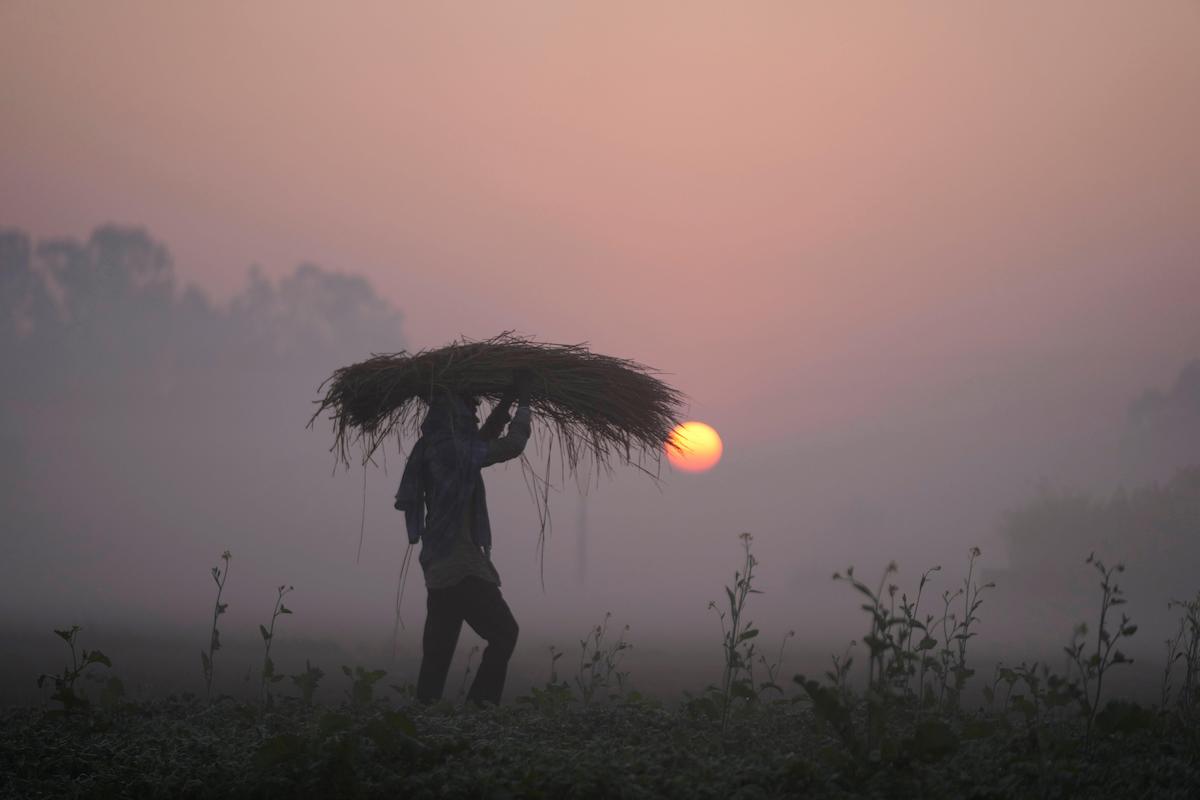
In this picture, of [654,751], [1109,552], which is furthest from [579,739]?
[1109,552]

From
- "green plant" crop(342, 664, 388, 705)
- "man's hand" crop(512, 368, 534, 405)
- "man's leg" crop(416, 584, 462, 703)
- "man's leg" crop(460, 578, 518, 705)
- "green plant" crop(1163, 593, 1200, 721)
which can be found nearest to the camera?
"green plant" crop(1163, 593, 1200, 721)

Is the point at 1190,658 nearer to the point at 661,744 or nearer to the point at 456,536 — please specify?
the point at 661,744

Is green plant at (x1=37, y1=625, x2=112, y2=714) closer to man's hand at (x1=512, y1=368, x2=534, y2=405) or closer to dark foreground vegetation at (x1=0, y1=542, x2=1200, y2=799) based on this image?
dark foreground vegetation at (x1=0, y1=542, x2=1200, y2=799)

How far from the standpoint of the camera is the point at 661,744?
19.1ft

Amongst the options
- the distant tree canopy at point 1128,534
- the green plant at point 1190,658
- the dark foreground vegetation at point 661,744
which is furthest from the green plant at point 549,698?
the distant tree canopy at point 1128,534

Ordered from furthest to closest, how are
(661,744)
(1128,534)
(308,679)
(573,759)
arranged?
1. (1128,534)
2. (308,679)
3. (661,744)
4. (573,759)

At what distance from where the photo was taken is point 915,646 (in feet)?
21.3

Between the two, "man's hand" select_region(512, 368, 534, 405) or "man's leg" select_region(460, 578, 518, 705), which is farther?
"man's hand" select_region(512, 368, 534, 405)

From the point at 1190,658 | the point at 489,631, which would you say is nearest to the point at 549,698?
the point at 489,631

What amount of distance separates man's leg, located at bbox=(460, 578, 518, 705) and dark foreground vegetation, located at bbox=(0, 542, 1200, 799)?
520 millimetres

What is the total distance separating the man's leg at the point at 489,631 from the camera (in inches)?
308

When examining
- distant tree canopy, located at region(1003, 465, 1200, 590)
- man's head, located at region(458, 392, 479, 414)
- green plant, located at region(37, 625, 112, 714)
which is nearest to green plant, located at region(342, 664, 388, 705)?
green plant, located at region(37, 625, 112, 714)

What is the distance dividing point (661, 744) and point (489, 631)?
2428 mm

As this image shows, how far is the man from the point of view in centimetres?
793
